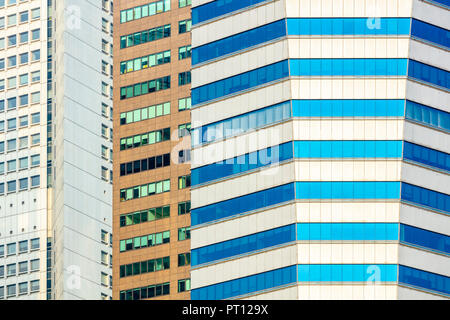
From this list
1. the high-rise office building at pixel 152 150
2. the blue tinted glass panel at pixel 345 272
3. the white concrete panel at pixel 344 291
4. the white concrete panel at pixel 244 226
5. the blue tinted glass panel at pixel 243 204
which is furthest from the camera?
the high-rise office building at pixel 152 150

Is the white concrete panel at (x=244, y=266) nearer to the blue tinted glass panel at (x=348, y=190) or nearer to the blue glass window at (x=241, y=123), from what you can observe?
the blue tinted glass panel at (x=348, y=190)

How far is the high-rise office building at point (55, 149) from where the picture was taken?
179m

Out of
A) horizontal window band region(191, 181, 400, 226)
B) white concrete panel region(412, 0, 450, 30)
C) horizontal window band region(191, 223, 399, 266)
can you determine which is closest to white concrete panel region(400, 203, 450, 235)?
horizontal window band region(191, 223, 399, 266)

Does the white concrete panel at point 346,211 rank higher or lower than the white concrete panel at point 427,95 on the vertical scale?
lower

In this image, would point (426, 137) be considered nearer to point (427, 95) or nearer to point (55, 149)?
point (427, 95)

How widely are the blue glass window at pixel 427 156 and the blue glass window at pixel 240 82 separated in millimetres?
13985

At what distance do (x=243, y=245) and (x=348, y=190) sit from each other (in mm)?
11753

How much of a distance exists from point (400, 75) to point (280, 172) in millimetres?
15131

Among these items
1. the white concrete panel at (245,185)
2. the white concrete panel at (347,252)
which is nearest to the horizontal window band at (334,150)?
the white concrete panel at (245,185)

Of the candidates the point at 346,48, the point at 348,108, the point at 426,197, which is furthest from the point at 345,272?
the point at 346,48

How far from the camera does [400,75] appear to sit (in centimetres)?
12219

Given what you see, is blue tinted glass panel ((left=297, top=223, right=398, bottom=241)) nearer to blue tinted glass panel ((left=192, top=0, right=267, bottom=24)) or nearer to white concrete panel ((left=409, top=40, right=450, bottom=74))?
white concrete panel ((left=409, top=40, right=450, bottom=74))

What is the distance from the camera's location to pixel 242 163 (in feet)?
408
